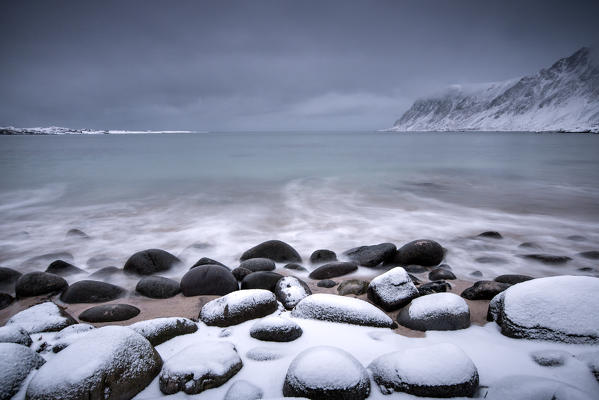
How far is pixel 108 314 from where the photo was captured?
3324 millimetres

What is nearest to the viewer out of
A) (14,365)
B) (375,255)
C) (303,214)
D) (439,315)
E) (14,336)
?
(14,365)

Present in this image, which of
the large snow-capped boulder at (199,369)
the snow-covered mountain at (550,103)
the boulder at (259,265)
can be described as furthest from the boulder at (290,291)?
the snow-covered mountain at (550,103)

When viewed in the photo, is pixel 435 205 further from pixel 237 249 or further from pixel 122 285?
pixel 122 285

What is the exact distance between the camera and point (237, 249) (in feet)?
20.5

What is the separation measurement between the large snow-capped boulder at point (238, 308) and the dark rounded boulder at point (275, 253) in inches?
82.6

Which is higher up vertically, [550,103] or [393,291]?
[550,103]

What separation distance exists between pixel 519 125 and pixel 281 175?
15827 cm

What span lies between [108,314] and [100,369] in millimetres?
1620

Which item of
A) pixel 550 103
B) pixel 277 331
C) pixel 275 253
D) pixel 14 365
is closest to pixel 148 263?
pixel 275 253

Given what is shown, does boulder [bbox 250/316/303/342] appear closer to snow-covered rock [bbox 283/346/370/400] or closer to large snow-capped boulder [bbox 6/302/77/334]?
snow-covered rock [bbox 283/346/370/400]

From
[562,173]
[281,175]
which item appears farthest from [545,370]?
[562,173]

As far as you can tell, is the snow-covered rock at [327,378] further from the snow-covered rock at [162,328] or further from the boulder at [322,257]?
the boulder at [322,257]

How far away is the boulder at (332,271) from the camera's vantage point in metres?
4.70

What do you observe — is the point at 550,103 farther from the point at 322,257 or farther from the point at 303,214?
the point at 322,257
